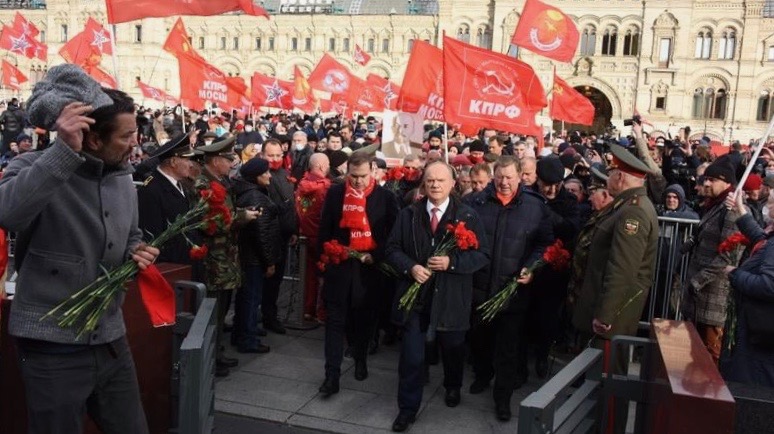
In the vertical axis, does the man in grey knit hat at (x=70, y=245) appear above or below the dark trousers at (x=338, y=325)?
above

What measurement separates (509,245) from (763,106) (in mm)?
48393

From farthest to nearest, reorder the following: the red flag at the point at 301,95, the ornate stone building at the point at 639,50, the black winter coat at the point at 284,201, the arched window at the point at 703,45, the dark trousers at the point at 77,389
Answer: the arched window at the point at 703,45 < the ornate stone building at the point at 639,50 < the red flag at the point at 301,95 < the black winter coat at the point at 284,201 < the dark trousers at the point at 77,389

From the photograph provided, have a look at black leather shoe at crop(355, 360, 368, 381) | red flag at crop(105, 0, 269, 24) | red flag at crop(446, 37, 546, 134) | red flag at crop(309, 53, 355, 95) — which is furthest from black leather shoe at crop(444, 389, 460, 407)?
red flag at crop(309, 53, 355, 95)

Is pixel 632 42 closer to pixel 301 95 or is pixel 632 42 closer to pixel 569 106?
pixel 301 95

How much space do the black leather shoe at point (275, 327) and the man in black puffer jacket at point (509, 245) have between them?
8.14ft

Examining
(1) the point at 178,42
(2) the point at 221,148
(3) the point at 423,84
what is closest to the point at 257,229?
(2) the point at 221,148

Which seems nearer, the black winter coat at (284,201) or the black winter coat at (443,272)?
the black winter coat at (443,272)

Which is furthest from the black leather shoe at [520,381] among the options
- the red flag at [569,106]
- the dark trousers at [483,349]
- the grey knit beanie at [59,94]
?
the red flag at [569,106]

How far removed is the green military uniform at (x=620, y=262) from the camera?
472cm

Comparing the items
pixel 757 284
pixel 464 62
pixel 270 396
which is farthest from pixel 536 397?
pixel 464 62

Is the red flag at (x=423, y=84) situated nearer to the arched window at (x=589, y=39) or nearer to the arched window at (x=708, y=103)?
the arched window at (x=589, y=39)

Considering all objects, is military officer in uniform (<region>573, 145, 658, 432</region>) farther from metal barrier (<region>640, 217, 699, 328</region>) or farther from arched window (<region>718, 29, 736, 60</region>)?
arched window (<region>718, 29, 736, 60</region>)

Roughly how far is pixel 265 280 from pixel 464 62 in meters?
3.60

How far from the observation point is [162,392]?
4.02 meters
